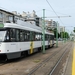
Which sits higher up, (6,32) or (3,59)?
(6,32)

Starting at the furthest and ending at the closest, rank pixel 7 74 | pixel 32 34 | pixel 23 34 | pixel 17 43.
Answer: pixel 32 34
pixel 23 34
pixel 17 43
pixel 7 74

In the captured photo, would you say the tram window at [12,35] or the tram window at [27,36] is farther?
the tram window at [27,36]

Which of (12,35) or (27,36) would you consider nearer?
(12,35)

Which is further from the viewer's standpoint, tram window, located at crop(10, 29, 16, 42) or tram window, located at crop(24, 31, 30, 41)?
tram window, located at crop(24, 31, 30, 41)

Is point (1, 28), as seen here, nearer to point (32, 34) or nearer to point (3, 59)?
point (3, 59)

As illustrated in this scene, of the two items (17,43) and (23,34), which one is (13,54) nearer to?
(17,43)

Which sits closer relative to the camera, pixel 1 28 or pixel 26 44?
pixel 1 28

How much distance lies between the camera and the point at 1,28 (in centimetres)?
1541

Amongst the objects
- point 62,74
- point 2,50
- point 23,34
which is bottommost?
point 62,74

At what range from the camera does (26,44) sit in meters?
18.7

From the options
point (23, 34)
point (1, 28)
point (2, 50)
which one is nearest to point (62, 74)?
point (2, 50)

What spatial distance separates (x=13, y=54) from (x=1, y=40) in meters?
1.51

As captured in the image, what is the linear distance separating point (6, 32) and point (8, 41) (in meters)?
0.69

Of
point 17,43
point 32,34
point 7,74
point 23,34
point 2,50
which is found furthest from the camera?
point 32,34
